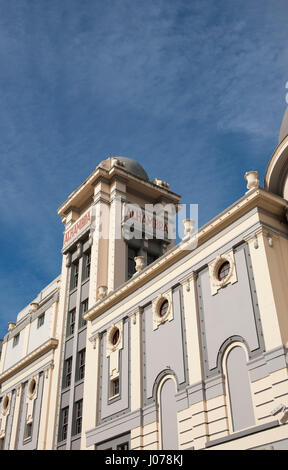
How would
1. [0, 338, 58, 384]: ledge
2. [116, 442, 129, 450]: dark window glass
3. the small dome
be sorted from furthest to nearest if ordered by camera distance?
the small dome < [0, 338, 58, 384]: ledge < [116, 442, 129, 450]: dark window glass

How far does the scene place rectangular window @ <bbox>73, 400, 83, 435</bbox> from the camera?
1157 inches

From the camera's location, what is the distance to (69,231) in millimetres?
38938

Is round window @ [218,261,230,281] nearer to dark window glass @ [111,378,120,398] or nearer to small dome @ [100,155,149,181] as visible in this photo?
dark window glass @ [111,378,120,398]

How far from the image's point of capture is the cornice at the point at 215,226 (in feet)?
70.0

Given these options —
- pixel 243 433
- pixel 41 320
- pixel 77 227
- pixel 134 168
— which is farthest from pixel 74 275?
pixel 243 433

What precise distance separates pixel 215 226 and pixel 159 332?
19.5ft

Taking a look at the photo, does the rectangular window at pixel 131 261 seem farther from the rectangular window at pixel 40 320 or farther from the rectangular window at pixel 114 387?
the rectangular window at pixel 40 320

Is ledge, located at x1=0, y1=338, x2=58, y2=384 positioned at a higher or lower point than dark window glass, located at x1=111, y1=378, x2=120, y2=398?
higher

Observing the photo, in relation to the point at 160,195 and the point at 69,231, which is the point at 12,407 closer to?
the point at 69,231

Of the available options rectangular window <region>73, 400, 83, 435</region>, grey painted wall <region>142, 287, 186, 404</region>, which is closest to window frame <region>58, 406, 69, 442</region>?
rectangular window <region>73, 400, 83, 435</region>

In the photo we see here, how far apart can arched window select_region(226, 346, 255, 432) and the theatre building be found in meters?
0.04

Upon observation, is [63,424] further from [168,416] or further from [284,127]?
[284,127]

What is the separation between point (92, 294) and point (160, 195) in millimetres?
10654
